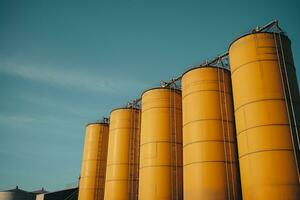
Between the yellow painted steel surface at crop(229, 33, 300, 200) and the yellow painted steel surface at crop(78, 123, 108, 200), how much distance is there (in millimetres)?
18746

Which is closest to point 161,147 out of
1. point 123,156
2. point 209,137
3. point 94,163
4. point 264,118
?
point 209,137

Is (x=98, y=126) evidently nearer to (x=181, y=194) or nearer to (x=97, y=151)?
(x=97, y=151)

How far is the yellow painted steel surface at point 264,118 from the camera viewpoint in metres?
14.5

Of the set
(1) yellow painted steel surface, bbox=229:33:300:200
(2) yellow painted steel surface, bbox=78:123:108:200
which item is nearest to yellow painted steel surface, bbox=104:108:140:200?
(2) yellow painted steel surface, bbox=78:123:108:200

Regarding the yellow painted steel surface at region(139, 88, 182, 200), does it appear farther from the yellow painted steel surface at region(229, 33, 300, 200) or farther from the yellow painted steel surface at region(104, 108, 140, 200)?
the yellow painted steel surface at region(229, 33, 300, 200)

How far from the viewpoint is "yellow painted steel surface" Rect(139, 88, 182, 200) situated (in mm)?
21541

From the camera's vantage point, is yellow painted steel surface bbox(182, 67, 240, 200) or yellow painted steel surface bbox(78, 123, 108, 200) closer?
yellow painted steel surface bbox(182, 67, 240, 200)

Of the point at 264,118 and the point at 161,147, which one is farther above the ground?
the point at 264,118

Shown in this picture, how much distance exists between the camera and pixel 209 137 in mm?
18797

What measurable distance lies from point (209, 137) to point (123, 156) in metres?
10.9

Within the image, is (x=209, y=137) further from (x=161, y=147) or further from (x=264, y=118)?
(x=161, y=147)

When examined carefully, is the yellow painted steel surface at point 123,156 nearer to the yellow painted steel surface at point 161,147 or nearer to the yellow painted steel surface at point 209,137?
the yellow painted steel surface at point 161,147

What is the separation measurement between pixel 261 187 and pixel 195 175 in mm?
4568

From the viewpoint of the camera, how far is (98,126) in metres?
33.6
